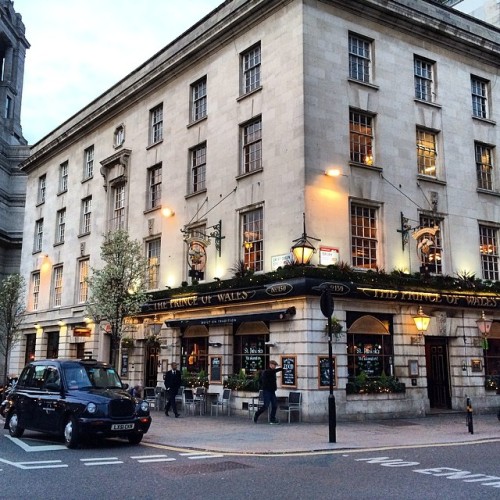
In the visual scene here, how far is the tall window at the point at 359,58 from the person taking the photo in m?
21.7

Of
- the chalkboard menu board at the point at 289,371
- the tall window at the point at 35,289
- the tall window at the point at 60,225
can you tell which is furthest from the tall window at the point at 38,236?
the chalkboard menu board at the point at 289,371

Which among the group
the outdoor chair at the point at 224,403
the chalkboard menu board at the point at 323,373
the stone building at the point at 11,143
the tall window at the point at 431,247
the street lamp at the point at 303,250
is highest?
the stone building at the point at 11,143

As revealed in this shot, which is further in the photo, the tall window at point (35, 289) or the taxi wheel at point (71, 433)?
the tall window at point (35, 289)

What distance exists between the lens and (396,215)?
69.3 feet

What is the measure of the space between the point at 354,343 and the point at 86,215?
19477mm

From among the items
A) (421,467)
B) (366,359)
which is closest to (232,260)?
(366,359)

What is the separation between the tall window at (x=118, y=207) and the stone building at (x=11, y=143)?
85.3 ft

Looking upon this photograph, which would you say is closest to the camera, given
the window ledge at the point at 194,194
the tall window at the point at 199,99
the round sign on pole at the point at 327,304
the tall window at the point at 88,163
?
the round sign on pole at the point at 327,304

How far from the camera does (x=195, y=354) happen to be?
907 inches

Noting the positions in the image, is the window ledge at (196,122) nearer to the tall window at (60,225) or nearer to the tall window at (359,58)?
the tall window at (359,58)

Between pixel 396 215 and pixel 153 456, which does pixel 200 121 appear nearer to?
pixel 396 215

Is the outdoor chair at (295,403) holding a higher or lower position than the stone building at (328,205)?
lower

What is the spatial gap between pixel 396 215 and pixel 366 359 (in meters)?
5.44

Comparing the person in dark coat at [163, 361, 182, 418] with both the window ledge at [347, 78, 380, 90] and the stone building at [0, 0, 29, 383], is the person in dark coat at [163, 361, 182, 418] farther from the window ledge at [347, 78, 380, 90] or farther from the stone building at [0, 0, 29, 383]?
the stone building at [0, 0, 29, 383]
